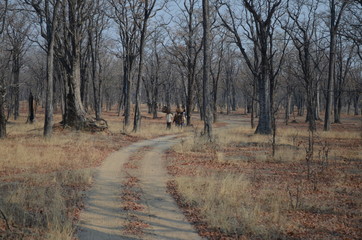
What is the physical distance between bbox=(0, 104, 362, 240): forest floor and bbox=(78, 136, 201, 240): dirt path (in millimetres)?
21

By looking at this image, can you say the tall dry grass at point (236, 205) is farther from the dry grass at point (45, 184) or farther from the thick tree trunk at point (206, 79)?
the thick tree trunk at point (206, 79)

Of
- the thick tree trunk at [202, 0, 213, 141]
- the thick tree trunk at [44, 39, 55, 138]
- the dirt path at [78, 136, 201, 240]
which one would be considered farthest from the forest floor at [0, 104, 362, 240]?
the thick tree trunk at [44, 39, 55, 138]

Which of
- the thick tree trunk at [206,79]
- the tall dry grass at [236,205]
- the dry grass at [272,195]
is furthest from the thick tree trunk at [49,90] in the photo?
the tall dry grass at [236,205]

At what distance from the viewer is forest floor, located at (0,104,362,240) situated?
552 centimetres

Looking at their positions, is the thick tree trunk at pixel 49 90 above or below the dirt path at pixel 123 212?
above

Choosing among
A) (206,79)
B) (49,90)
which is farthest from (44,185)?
(206,79)

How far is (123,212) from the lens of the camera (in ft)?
21.1

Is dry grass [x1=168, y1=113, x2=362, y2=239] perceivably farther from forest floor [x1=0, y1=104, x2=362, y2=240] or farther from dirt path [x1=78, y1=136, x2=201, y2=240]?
dirt path [x1=78, y1=136, x2=201, y2=240]

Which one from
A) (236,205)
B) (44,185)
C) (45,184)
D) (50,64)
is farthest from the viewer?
(50,64)

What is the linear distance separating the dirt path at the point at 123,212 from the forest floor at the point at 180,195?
0.02 m

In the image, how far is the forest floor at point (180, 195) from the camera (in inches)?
217

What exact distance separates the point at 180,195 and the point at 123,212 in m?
1.69

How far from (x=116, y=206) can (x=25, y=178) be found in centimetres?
359

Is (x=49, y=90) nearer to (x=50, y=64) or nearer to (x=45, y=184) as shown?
(x=50, y=64)
